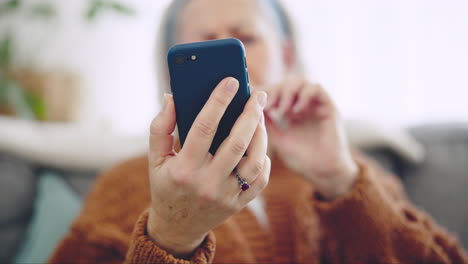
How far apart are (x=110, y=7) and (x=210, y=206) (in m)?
0.60

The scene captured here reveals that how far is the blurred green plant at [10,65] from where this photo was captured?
835 mm

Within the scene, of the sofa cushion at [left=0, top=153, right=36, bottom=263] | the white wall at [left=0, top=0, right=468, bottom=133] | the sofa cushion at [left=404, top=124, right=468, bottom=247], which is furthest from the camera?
the white wall at [left=0, top=0, right=468, bottom=133]

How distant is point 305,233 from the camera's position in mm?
652

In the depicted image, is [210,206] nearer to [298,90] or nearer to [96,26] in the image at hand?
[298,90]

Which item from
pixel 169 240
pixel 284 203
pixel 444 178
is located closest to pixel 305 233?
pixel 284 203

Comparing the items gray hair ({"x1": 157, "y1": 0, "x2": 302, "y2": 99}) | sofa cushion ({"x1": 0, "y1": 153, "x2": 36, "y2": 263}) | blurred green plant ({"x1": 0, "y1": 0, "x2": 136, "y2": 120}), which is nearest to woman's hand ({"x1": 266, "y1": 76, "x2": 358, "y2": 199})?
gray hair ({"x1": 157, "y1": 0, "x2": 302, "y2": 99})

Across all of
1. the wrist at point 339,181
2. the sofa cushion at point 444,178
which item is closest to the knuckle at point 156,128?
the wrist at point 339,181

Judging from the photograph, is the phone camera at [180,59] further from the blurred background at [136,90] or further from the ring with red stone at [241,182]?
the blurred background at [136,90]

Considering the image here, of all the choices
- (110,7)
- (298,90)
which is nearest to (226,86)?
(298,90)

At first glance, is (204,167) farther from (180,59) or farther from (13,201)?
(13,201)

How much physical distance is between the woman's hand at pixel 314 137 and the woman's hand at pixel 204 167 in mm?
241

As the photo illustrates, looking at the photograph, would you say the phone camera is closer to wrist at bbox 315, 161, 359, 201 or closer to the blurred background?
the blurred background

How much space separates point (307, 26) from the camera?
4.38ft

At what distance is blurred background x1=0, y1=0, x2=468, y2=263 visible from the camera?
0.83 metres
